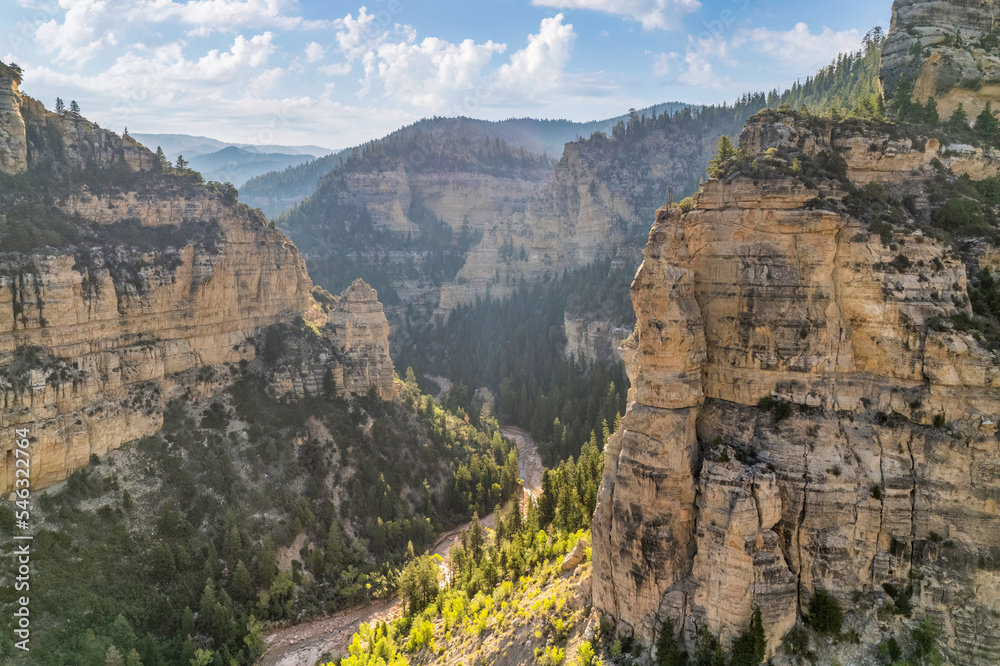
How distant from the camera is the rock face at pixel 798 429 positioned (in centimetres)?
2823

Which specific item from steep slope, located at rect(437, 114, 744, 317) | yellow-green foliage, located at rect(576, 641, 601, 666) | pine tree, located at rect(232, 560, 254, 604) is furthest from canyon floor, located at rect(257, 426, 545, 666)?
steep slope, located at rect(437, 114, 744, 317)

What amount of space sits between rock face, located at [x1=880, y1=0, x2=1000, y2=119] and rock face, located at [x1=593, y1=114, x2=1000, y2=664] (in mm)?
19035

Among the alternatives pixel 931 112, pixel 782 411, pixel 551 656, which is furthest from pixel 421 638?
pixel 931 112

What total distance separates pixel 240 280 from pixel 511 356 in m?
75.0

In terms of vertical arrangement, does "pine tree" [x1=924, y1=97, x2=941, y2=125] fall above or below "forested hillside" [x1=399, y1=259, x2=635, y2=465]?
above

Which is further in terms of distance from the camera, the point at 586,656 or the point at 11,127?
the point at 11,127

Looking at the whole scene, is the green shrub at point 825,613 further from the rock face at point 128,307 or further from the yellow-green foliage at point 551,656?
the rock face at point 128,307

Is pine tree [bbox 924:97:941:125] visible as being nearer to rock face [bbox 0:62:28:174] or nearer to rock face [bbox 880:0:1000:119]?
rock face [bbox 880:0:1000:119]

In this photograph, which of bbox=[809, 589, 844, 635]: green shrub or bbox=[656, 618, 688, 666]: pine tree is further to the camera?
bbox=[656, 618, 688, 666]: pine tree

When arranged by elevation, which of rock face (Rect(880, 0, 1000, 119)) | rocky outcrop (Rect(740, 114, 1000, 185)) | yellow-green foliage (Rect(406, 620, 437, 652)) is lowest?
yellow-green foliage (Rect(406, 620, 437, 652))

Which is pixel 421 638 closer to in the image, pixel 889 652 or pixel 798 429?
pixel 889 652

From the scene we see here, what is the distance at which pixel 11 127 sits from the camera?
57.2 metres

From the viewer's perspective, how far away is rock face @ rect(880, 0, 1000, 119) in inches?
1896

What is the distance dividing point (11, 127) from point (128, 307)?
1928 cm
